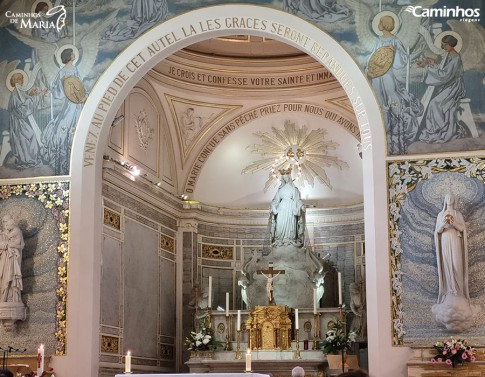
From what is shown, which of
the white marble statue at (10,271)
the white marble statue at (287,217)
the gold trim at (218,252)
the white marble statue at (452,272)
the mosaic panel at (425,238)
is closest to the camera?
the white marble statue at (452,272)

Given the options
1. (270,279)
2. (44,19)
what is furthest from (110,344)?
(44,19)

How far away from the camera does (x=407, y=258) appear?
1359 centimetres

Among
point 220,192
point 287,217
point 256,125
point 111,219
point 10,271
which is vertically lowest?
point 10,271

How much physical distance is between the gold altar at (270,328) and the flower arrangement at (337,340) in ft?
2.39

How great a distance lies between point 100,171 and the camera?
49.6ft

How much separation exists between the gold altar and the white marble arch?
3.33 metres

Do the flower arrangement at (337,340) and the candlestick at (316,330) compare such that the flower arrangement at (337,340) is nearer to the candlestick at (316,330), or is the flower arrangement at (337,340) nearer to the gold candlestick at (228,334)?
the candlestick at (316,330)

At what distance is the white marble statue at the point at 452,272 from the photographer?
13047 millimetres

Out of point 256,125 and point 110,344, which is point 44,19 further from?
point 256,125

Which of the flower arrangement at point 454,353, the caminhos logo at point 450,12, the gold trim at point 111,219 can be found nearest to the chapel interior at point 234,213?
the gold trim at point 111,219

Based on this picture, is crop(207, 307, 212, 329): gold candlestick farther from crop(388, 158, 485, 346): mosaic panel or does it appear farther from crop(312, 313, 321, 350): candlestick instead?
crop(388, 158, 485, 346): mosaic panel

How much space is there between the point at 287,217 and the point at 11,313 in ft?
21.0

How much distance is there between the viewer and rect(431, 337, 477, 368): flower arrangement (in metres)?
12.5

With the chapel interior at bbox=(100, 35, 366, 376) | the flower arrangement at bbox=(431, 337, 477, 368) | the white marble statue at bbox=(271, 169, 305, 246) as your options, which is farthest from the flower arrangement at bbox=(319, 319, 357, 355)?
the flower arrangement at bbox=(431, 337, 477, 368)
